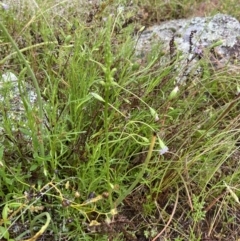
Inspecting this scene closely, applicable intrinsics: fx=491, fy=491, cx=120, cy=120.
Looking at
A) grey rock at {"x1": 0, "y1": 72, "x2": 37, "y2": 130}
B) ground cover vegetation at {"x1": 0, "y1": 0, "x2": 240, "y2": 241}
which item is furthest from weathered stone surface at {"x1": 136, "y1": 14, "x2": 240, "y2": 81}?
grey rock at {"x1": 0, "y1": 72, "x2": 37, "y2": 130}

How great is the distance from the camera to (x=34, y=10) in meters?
2.15

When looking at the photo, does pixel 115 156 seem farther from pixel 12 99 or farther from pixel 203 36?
pixel 203 36

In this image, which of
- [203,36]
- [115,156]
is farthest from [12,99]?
[203,36]

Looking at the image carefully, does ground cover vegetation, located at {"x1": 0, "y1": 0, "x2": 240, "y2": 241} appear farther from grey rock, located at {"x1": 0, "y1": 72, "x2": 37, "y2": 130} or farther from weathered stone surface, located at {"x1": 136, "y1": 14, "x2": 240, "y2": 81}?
weathered stone surface, located at {"x1": 136, "y1": 14, "x2": 240, "y2": 81}

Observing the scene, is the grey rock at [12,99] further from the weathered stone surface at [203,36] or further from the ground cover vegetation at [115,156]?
the weathered stone surface at [203,36]

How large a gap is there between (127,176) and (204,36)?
108 centimetres

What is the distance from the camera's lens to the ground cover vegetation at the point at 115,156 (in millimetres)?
1506

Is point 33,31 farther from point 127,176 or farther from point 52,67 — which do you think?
point 127,176

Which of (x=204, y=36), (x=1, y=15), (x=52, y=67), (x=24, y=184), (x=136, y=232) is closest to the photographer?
(x=24, y=184)

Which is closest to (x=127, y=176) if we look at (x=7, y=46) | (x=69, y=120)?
(x=69, y=120)

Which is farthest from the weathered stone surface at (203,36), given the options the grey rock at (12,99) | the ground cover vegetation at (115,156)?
the grey rock at (12,99)

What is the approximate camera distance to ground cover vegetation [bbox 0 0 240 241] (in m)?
1.51

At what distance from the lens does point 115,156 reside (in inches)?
67.2

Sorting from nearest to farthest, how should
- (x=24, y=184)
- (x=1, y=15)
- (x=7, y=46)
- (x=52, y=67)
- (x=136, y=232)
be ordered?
(x=24, y=184), (x=136, y=232), (x=52, y=67), (x=7, y=46), (x=1, y=15)
